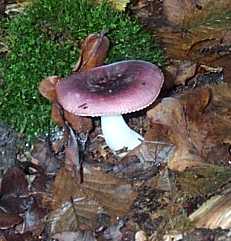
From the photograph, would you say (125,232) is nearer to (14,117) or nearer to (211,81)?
(14,117)

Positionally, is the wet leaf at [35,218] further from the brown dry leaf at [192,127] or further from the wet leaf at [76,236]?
the brown dry leaf at [192,127]

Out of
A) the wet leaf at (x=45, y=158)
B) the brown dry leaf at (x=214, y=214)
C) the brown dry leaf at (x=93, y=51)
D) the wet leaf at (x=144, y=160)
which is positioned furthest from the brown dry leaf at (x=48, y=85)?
the brown dry leaf at (x=214, y=214)

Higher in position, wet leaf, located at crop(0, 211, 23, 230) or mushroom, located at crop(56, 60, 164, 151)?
mushroom, located at crop(56, 60, 164, 151)

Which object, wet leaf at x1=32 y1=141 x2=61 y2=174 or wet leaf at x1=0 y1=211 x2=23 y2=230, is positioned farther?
wet leaf at x1=32 y1=141 x2=61 y2=174

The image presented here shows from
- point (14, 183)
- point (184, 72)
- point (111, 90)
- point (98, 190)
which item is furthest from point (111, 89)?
point (184, 72)

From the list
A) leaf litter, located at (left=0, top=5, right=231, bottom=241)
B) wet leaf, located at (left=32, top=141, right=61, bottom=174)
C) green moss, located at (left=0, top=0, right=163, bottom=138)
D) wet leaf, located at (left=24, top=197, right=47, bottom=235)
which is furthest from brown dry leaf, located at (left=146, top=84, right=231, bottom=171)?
wet leaf, located at (left=24, top=197, right=47, bottom=235)

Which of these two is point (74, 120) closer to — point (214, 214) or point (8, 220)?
point (8, 220)

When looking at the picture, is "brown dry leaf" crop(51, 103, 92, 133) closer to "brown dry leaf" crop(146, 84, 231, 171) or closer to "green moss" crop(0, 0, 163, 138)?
"green moss" crop(0, 0, 163, 138)

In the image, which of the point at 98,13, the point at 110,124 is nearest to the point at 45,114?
the point at 110,124
